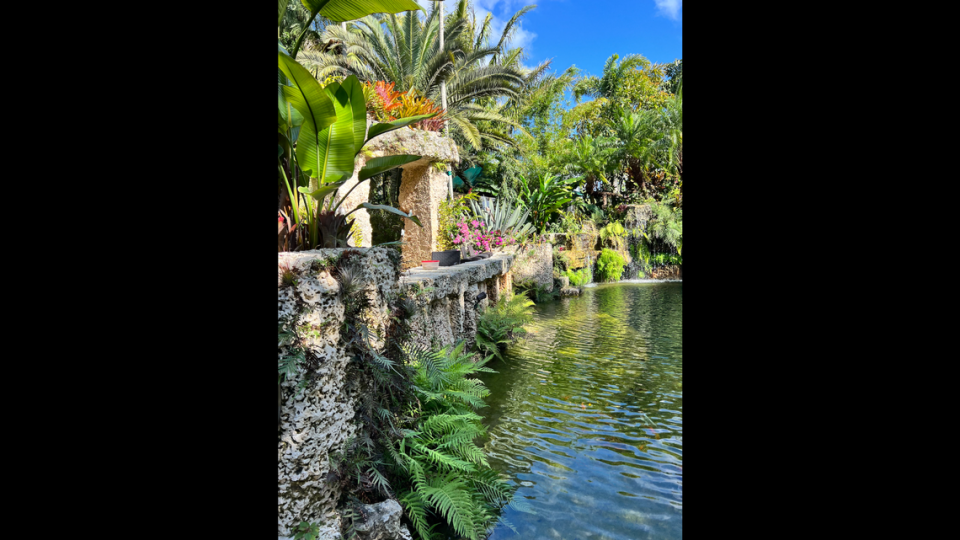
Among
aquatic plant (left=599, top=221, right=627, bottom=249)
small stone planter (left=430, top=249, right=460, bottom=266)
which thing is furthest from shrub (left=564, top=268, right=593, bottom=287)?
small stone planter (left=430, top=249, right=460, bottom=266)

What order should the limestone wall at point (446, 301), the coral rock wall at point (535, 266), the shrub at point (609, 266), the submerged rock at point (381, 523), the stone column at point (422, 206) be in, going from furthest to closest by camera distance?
the shrub at point (609, 266)
the coral rock wall at point (535, 266)
the stone column at point (422, 206)
the limestone wall at point (446, 301)
the submerged rock at point (381, 523)

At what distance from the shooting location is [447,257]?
7.32 m

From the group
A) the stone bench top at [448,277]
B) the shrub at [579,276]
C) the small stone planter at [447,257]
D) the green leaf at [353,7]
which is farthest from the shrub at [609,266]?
the green leaf at [353,7]

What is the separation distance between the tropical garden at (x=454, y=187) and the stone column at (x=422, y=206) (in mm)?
293

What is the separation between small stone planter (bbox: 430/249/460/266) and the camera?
7.33 m

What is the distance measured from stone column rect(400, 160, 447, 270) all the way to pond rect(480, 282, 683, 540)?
Answer: 6.95 feet

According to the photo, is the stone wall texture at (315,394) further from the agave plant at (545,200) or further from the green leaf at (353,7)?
the agave plant at (545,200)

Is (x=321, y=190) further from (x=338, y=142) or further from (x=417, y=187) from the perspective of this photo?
(x=417, y=187)

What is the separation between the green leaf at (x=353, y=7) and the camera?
2.24 m

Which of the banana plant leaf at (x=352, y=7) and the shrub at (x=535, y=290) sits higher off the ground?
the banana plant leaf at (x=352, y=7)

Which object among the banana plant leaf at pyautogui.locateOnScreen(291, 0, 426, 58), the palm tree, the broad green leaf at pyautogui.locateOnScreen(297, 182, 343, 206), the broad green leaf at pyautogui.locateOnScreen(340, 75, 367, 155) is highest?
the palm tree

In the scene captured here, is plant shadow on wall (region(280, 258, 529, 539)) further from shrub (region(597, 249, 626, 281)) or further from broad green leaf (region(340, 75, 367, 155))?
shrub (region(597, 249, 626, 281))
